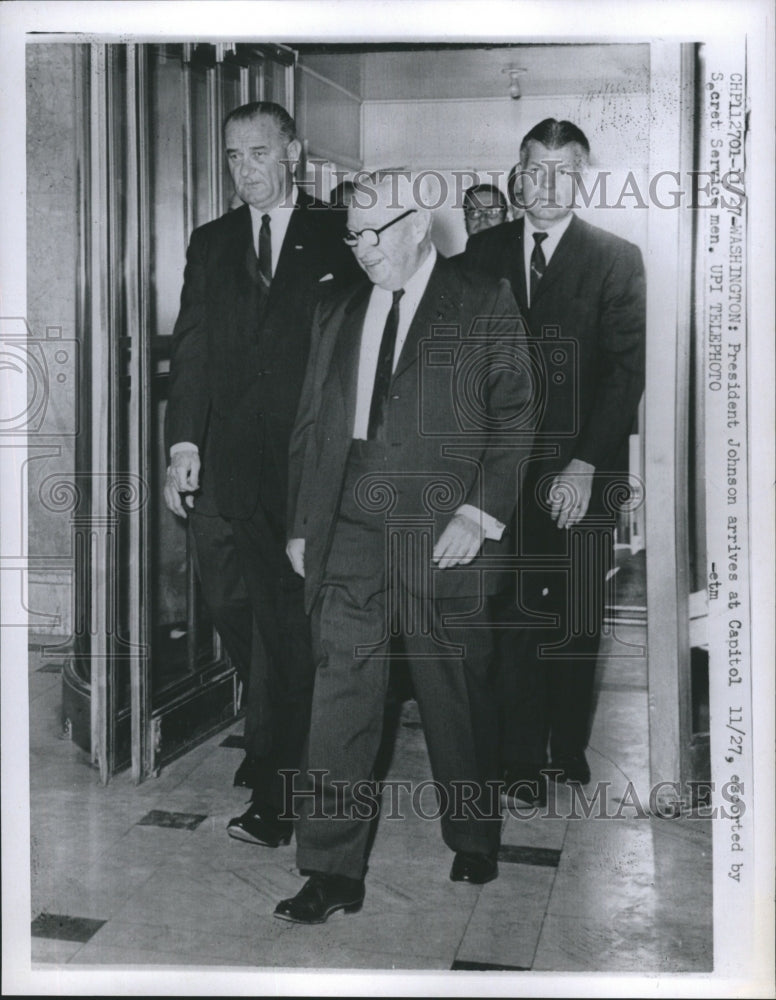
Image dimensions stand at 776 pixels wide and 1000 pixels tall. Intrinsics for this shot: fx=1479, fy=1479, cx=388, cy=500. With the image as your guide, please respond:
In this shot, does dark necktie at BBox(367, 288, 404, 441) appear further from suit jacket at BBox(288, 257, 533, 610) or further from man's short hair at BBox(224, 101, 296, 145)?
man's short hair at BBox(224, 101, 296, 145)

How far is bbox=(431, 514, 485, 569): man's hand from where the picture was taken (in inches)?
125

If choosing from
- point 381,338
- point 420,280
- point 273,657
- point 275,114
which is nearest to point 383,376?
point 381,338

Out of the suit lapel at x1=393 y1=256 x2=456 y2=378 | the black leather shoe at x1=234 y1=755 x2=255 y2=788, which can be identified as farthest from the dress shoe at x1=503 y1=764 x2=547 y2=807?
the suit lapel at x1=393 y1=256 x2=456 y2=378

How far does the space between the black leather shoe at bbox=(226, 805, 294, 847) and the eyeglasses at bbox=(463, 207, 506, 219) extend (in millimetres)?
1405

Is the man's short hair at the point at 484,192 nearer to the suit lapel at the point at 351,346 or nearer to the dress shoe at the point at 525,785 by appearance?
the suit lapel at the point at 351,346

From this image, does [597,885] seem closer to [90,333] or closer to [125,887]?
[125,887]

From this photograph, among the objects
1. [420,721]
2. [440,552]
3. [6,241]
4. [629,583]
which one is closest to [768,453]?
[629,583]

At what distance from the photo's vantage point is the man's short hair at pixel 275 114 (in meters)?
3.20

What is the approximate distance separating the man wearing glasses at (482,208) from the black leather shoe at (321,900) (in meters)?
1.44

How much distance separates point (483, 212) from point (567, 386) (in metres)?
0.42

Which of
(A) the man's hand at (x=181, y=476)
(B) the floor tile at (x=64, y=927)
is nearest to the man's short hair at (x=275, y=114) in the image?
(A) the man's hand at (x=181, y=476)

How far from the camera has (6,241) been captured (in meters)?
3.28

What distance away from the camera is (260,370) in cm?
330

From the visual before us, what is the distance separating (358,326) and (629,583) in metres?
0.83
